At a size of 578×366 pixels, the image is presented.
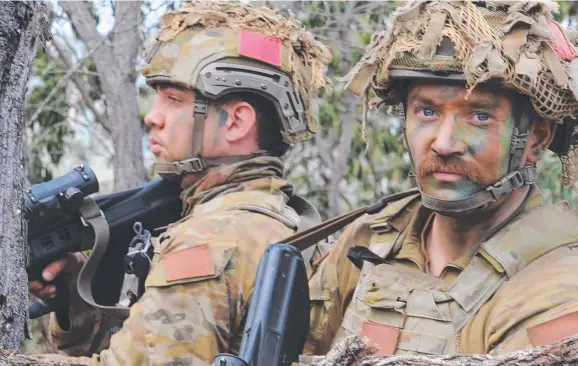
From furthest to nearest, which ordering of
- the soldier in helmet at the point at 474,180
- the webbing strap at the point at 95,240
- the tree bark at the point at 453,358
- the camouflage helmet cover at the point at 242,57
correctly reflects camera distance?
the webbing strap at the point at 95,240, the camouflage helmet cover at the point at 242,57, the soldier in helmet at the point at 474,180, the tree bark at the point at 453,358

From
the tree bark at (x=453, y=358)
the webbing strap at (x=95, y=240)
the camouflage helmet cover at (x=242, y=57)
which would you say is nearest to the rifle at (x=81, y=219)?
the webbing strap at (x=95, y=240)

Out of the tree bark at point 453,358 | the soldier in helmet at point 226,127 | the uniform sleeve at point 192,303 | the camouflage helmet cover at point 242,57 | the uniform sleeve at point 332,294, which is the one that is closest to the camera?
the tree bark at point 453,358

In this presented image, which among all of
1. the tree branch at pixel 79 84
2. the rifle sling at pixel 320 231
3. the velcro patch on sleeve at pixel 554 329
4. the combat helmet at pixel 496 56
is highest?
the tree branch at pixel 79 84

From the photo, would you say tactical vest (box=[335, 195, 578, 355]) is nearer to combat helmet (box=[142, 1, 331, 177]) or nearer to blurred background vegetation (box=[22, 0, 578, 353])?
combat helmet (box=[142, 1, 331, 177])

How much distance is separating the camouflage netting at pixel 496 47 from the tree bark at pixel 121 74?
320cm

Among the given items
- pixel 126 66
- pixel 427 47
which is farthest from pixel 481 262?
pixel 126 66

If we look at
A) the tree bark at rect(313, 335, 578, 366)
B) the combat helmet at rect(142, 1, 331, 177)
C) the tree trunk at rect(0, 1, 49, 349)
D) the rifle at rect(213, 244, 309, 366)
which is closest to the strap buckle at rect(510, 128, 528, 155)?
the rifle at rect(213, 244, 309, 366)

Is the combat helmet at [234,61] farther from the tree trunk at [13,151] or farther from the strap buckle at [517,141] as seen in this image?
the strap buckle at [517,141]

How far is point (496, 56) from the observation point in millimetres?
3514

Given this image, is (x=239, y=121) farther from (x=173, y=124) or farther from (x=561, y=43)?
(x=561, y=43)

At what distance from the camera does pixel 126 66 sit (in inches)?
276

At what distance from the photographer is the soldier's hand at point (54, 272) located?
213 inches

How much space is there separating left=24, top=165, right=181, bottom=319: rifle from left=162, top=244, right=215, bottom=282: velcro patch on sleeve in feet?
2.90

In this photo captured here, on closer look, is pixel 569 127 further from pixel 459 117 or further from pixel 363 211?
pixel 363 211
